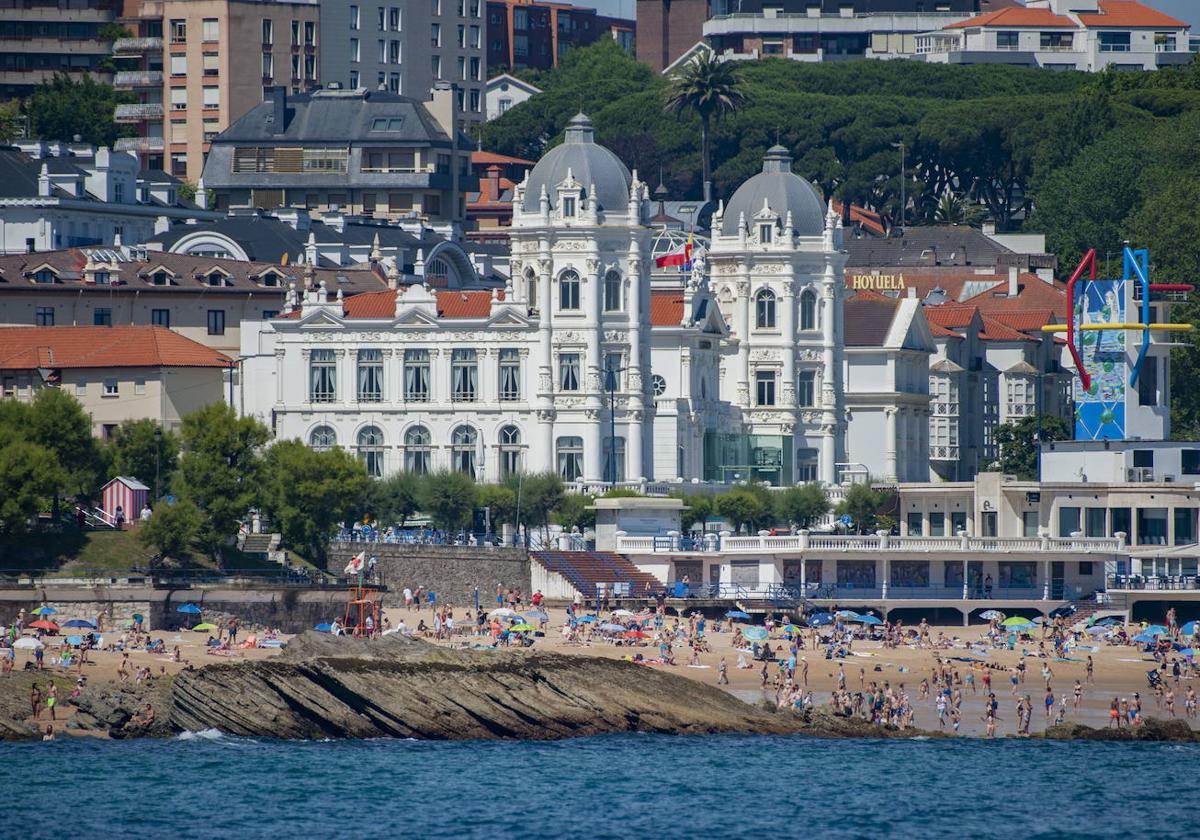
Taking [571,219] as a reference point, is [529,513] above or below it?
below

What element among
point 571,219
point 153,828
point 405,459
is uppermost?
point 571,219

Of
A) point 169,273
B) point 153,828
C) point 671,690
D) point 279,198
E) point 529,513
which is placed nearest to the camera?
point 153,828

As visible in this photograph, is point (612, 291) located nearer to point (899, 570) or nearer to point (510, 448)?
point (510, 448)

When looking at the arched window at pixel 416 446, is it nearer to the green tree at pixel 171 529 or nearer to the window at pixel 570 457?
the window at pixel 570 457

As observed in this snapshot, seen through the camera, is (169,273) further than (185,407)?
Yes

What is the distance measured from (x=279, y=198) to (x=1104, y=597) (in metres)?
78.2

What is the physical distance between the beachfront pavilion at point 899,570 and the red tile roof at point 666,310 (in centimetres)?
1881

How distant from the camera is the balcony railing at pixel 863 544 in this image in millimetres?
117000

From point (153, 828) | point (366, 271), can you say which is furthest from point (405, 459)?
point (153, 828)

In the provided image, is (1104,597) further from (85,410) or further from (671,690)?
(85,410)

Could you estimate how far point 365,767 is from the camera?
86.8 metres

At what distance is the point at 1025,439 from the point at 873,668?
50297 millimetres

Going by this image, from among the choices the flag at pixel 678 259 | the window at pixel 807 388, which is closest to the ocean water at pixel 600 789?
the window at pixel 807 388

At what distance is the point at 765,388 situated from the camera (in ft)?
465
